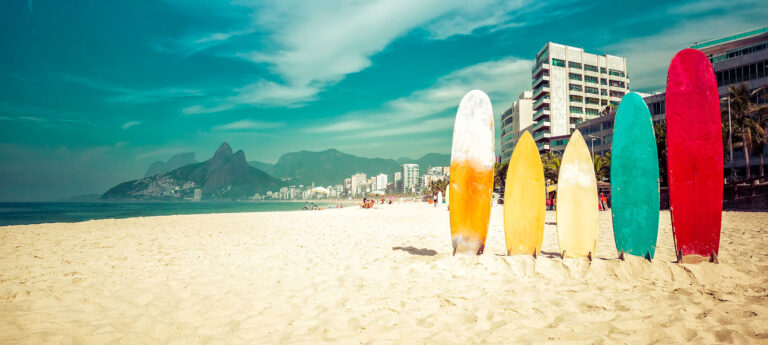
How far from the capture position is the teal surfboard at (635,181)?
17.0ft

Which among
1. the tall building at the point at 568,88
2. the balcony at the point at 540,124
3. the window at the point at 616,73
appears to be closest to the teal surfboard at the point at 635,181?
the tall building at the point at 568,88

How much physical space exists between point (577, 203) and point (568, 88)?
218ft

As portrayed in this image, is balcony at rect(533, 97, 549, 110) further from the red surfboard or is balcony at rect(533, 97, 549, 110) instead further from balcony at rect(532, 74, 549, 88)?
the red surfboard

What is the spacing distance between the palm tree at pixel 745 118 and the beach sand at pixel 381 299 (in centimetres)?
2404

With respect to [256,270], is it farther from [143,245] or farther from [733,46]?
[733,46]

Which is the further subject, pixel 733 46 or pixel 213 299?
pixel 733 46

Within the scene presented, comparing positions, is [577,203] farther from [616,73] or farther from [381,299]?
[616,73]

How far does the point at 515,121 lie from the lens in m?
77.1

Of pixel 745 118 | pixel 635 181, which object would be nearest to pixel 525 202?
pixel 635 181

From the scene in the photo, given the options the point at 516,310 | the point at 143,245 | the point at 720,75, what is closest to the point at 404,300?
the point at 516,310

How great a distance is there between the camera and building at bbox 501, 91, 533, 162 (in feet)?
241

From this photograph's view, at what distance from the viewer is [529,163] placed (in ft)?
19.5

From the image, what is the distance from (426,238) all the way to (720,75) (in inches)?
1651

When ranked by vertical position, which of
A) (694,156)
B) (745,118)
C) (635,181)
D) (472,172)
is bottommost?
(635,181)
